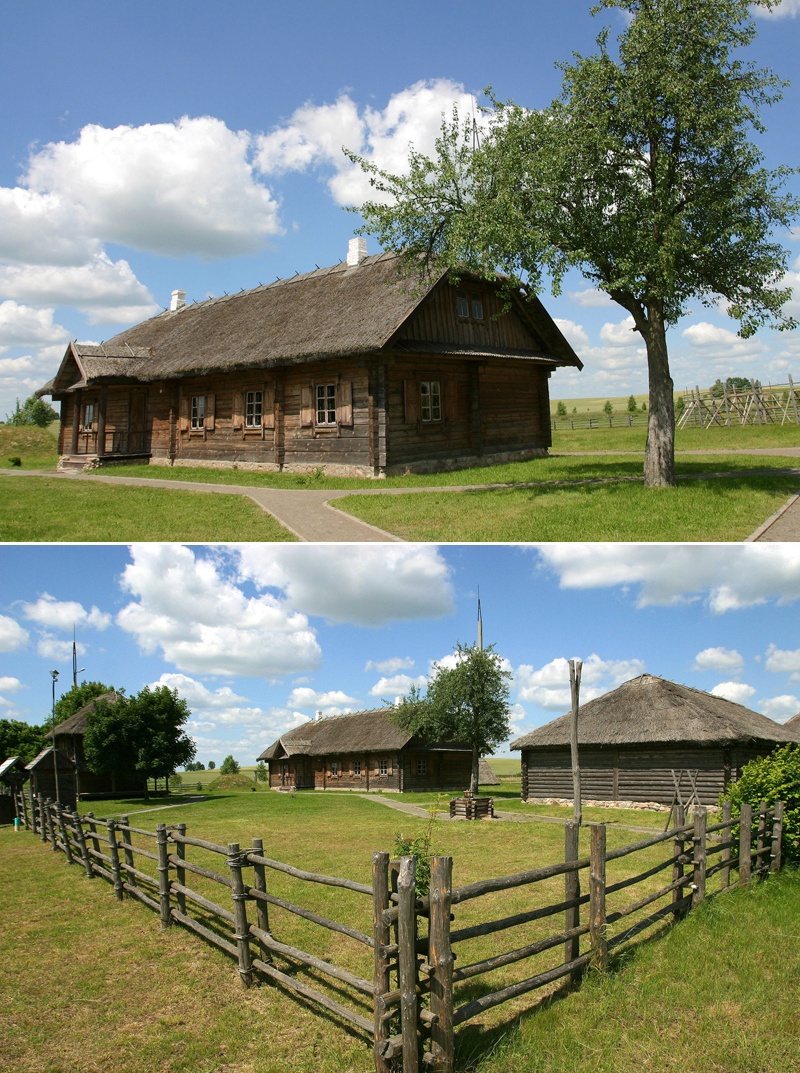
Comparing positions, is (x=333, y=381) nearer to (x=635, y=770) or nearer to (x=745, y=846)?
(x=635, y=770)

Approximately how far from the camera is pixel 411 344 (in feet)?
76.3

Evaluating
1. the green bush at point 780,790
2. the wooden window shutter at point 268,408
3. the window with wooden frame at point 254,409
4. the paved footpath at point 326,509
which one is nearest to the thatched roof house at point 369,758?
the window with wooden frame at point 254,409

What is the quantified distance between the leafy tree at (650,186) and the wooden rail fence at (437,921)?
1107cm

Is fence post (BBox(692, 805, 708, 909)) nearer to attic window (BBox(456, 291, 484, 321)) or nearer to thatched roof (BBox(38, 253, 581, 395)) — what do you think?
thatched roof (BBox(38, 253, 581, 395))

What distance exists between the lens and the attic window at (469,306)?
2602cm

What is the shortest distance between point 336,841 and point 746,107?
699 inches

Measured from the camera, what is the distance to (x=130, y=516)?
674 inches

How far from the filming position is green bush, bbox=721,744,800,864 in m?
11.1

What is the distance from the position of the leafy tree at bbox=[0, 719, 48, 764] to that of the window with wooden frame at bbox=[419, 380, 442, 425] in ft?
113

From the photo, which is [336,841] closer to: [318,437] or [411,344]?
[318,437]

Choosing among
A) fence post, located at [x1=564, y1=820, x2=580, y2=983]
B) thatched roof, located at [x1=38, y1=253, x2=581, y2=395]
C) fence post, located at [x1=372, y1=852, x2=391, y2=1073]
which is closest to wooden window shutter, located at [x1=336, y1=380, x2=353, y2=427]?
thatched roof, located at [x1=38, y1=253, x2=581, y2=395]

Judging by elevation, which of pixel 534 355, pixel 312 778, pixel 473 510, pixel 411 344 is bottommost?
pixel 312 778

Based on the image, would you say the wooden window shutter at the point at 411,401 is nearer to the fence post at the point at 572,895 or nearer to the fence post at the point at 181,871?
the fence post at the point at 181,871

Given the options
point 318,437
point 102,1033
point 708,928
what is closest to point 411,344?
point 318,437
